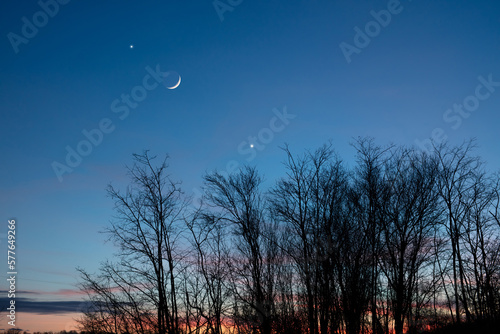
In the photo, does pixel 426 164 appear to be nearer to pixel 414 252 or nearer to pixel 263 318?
pixel 414 252

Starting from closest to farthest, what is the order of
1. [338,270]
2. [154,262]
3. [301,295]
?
[154,262]
[338,270]
[301,295]

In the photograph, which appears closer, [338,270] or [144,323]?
[144,323]

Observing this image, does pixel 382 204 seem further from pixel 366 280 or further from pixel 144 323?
pixel 144 323

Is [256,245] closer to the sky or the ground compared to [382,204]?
closer to the ground

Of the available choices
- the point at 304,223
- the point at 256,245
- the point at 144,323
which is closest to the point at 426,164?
the point at 304,223

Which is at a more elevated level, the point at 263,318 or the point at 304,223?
the point at 304,223

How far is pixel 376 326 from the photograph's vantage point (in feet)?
86.4

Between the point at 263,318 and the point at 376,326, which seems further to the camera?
the point at 263,318

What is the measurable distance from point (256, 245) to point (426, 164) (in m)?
13.0

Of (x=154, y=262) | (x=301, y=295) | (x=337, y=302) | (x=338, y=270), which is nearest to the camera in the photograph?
(x=154, y=262)

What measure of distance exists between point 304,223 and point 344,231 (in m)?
2.66

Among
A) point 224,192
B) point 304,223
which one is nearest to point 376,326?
point 304,223

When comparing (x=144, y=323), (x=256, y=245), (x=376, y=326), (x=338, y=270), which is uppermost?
(x=256, y=245)

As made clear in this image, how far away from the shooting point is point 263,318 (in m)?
28.1
